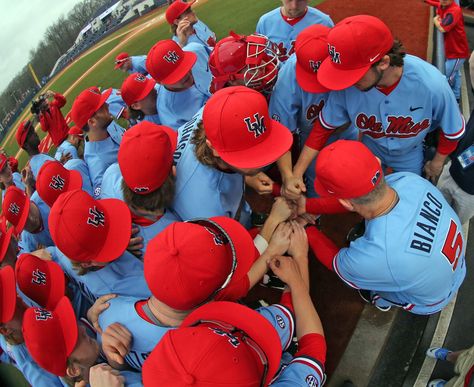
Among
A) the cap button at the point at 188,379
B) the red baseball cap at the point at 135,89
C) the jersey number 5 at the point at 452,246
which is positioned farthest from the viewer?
the red baseball cap at the point at 135,89

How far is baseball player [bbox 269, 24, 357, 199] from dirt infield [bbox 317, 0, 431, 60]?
3.74 metres

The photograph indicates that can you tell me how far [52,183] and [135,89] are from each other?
139 centimetres

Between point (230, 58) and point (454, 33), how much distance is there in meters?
3.76

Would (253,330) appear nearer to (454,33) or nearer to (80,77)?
(454,33)

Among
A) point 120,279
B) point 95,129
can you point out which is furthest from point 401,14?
point 120,279

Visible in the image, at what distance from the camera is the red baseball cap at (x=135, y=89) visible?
12.5ft

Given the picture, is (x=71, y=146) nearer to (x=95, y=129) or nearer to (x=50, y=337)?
(x=95, y=129)

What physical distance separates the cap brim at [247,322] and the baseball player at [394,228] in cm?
68

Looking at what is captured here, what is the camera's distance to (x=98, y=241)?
7.17ft

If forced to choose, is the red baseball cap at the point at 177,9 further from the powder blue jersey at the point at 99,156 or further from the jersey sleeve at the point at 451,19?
the jersey sleeve at the point at 451,19

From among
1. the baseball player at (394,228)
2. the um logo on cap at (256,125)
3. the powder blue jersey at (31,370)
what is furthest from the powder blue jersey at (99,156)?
the baseball player at (394,228)

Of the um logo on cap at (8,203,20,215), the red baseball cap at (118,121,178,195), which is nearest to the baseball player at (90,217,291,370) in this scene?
the red baseball cap at (118,121,178,195)

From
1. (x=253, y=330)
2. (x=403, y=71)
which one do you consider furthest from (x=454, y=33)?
(x=253, y=330)

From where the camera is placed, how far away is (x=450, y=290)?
212 centimetres
